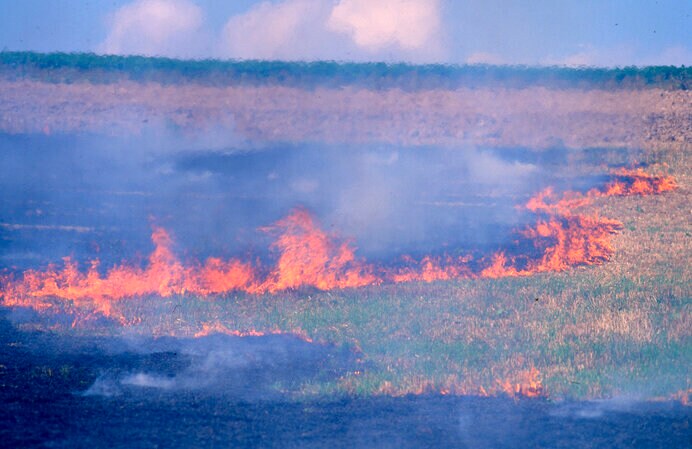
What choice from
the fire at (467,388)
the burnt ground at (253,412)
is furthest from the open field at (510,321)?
the burnt ground at (253,412)

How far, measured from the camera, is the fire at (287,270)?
1127cm

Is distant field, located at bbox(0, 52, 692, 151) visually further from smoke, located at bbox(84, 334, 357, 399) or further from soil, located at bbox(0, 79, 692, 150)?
smoke, located at bbox(84, 334, 357, 399)

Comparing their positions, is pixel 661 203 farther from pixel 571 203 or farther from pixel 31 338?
pixel 31 338

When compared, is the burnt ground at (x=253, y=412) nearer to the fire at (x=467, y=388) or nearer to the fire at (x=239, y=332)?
the fire at (x=467, y=388)

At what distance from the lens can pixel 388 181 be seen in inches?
882

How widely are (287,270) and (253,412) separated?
532 cm

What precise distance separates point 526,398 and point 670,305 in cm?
451

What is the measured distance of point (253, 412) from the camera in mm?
7023

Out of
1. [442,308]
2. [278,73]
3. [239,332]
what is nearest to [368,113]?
[278,73]

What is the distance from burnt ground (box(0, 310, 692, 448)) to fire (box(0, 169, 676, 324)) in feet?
7.73

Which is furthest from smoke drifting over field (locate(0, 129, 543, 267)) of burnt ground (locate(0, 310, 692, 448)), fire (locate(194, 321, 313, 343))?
burnt ground (locate(0, 310, 692, 448))

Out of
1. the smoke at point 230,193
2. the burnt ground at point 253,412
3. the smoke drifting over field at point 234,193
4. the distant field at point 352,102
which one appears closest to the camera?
the burnt ground at point 253,412

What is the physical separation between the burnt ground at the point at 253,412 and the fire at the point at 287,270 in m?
2.36

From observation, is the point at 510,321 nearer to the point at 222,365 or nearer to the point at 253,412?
the point at 222,365
